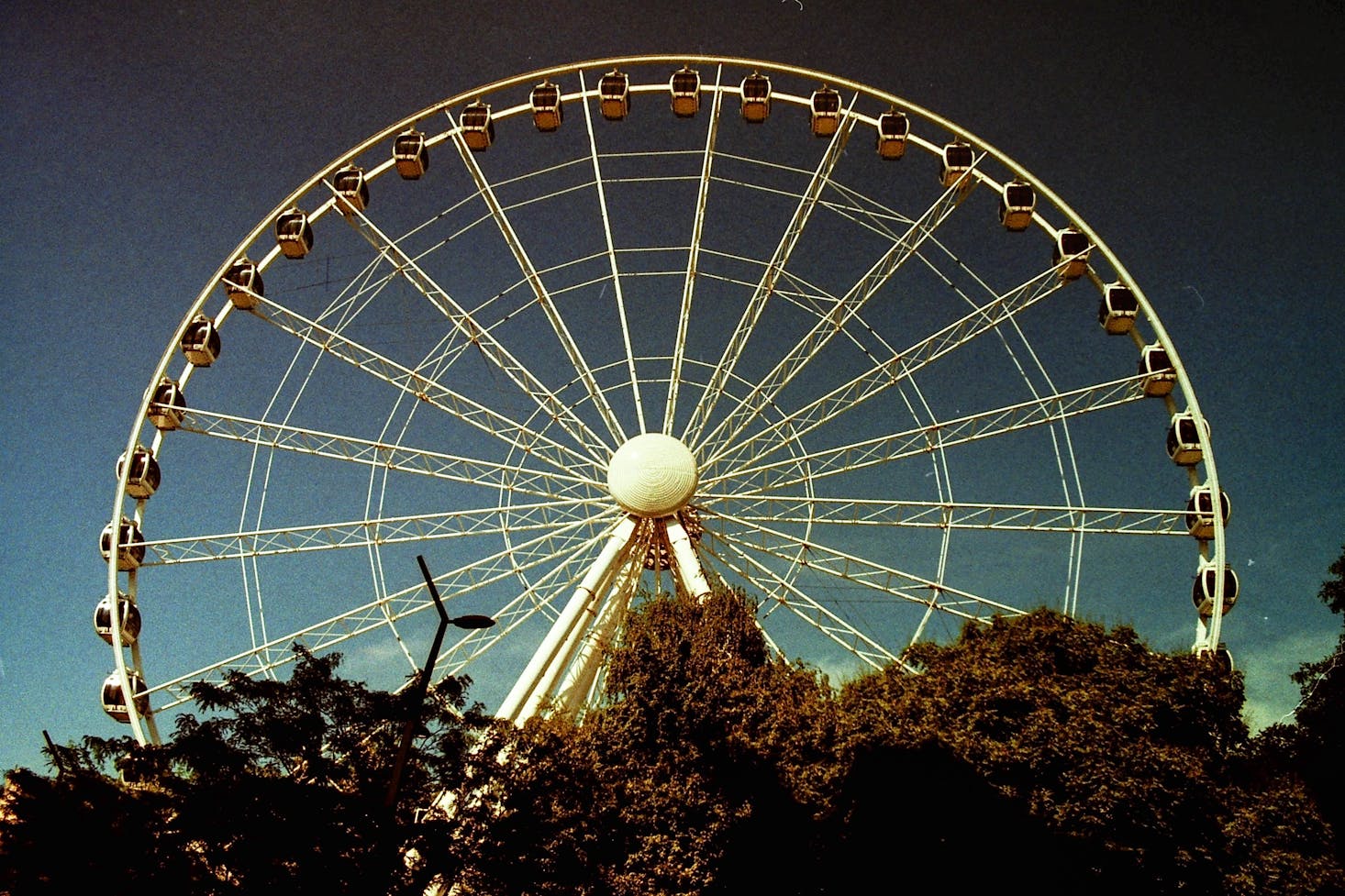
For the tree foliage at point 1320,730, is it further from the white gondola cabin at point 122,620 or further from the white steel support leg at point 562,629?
the white gondola cabin at point 122,620

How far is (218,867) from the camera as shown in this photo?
463 inches

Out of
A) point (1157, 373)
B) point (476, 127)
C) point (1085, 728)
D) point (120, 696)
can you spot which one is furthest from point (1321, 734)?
point (120, 696)

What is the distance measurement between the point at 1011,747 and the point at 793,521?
8.01m

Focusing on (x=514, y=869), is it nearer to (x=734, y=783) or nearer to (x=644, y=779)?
(x=644, y=779)

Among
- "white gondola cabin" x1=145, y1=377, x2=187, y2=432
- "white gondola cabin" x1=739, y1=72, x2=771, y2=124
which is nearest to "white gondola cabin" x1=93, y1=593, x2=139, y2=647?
"white gondola cabin" x1=145, y1=377, x2=187, y2=432

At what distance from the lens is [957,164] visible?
24.3 m

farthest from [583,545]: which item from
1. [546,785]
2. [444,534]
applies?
[546,785]

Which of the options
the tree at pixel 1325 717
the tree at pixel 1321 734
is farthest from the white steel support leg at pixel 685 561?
the tree at pixel 1325 717

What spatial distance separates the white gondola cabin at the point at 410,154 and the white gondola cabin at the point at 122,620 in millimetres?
13423

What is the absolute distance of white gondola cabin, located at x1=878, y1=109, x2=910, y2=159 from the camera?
24984mm

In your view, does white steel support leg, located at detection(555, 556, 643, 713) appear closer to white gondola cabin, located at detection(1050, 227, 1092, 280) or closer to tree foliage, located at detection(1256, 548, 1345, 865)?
white gondola cabin, located at detection(1050, 227, 1092, 280)

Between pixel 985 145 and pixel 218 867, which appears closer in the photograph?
pixel 218 867

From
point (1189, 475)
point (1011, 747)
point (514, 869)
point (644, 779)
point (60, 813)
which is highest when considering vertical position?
point (1189, 475)

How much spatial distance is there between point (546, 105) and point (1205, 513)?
20.6m
